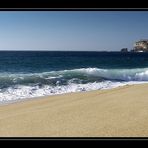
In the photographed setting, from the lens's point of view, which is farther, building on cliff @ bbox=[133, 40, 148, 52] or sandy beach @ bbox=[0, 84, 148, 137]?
building on cliff @ bbox=[133, 40, 148, 52]

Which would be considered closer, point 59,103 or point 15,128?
point 15,128

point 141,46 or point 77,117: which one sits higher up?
point 141,46

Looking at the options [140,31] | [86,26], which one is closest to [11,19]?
[86,26]

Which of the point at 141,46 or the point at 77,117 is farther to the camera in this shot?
the point at 141,46

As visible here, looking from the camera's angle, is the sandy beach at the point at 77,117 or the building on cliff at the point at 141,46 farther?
the building on cliff at the point at 141,46

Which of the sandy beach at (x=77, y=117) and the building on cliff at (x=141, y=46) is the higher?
the building on cliff at (x=141, y=46)

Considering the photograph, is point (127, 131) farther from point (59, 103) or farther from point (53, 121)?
point (59, 103)

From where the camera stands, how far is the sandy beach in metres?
3.25

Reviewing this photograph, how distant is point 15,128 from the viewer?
3.70 meters

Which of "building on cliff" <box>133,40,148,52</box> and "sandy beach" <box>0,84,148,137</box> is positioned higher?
"building on cliff" <box>133,40,148,52</box>

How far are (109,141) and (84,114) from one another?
8.22 feet

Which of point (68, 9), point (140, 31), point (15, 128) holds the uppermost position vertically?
point (140, 31)

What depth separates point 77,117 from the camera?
13.6 feet

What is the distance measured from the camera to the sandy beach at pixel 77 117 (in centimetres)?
325
